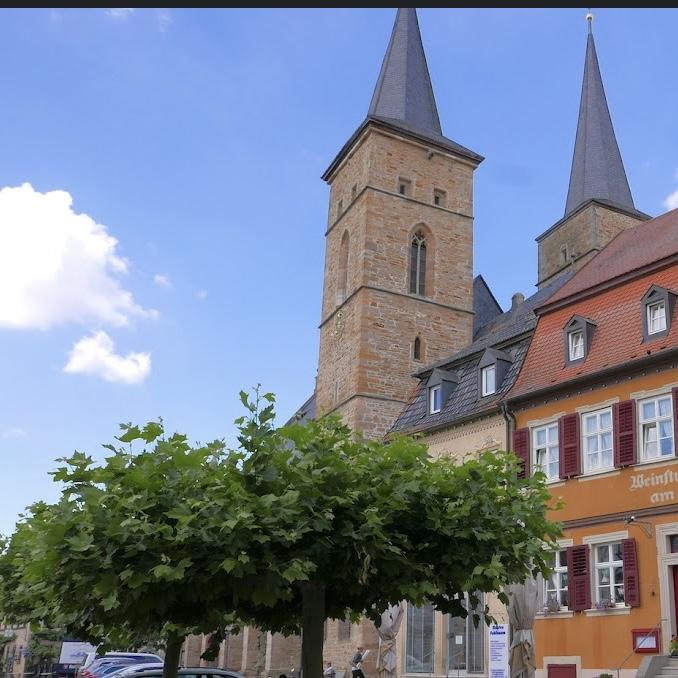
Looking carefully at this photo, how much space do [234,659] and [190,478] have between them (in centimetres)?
4171

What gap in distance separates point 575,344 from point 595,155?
34021mm

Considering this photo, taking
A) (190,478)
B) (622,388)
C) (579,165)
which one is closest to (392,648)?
(622,388)

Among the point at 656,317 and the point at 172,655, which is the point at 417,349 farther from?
the point at 172,655

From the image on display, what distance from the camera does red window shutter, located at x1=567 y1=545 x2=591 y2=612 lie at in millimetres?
19938

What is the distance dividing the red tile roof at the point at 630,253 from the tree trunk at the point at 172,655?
14.1m

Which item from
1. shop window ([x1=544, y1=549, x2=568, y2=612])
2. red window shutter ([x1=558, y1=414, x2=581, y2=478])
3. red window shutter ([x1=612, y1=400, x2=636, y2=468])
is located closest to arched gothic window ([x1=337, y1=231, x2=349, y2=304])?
red window shutter ([x1=558, y1=414, x2=581, y2=478])

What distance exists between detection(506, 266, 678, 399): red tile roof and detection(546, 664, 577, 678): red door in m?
6.23

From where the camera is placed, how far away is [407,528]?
10.1 m

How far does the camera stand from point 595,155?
2111 inches

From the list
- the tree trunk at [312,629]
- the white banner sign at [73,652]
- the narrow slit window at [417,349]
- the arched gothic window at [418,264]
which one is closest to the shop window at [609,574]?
the tree trunk at [312,629]

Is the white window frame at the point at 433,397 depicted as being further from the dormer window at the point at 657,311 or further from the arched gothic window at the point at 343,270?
the arched gothic window at the point at 343,270

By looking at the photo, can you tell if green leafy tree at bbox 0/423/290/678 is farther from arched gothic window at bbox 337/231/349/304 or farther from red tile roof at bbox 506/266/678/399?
arched gothic window at bbox 337/231/349/304

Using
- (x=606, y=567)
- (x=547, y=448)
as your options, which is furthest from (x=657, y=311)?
(x=606, y=567)

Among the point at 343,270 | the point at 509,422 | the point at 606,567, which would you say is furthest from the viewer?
the point at 343,270
